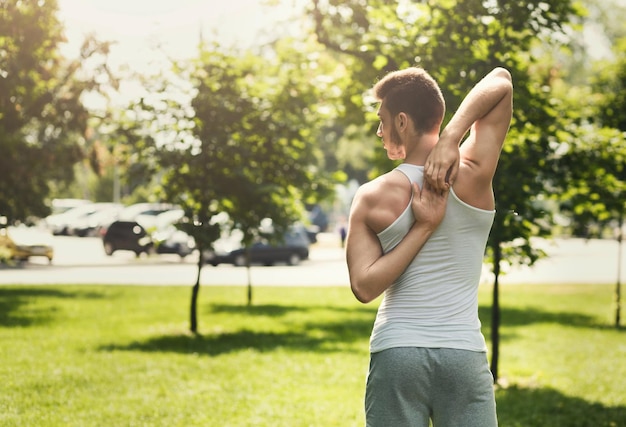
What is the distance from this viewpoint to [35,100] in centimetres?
1341

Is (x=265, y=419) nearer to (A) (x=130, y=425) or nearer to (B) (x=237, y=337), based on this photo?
(A) (x=130, y=425)

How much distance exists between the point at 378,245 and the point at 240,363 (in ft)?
26.1

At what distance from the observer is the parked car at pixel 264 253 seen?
99.5ft

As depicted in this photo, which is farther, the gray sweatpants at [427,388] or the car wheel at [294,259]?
the car wheel at [294,259]

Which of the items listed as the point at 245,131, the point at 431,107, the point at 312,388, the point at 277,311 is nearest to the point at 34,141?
the point at 277,311

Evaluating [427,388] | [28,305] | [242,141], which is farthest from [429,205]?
[28,305]

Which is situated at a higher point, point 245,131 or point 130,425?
point 245,131

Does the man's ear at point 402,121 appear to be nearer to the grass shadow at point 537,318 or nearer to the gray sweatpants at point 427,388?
the gray sweatpants at point 427,388

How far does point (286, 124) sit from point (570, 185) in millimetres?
4948

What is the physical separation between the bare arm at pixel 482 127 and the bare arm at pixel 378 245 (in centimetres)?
9

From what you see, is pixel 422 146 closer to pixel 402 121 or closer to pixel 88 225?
pixel 402 121

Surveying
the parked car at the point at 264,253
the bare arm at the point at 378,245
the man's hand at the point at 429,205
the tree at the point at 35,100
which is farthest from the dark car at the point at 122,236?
the man's hand at the point at 429,205

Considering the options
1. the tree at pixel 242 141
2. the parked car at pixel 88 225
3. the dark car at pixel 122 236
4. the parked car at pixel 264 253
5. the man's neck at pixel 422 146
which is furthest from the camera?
the parked car at pixel 88 225

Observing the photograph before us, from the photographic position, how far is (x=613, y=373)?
34.6 feet
